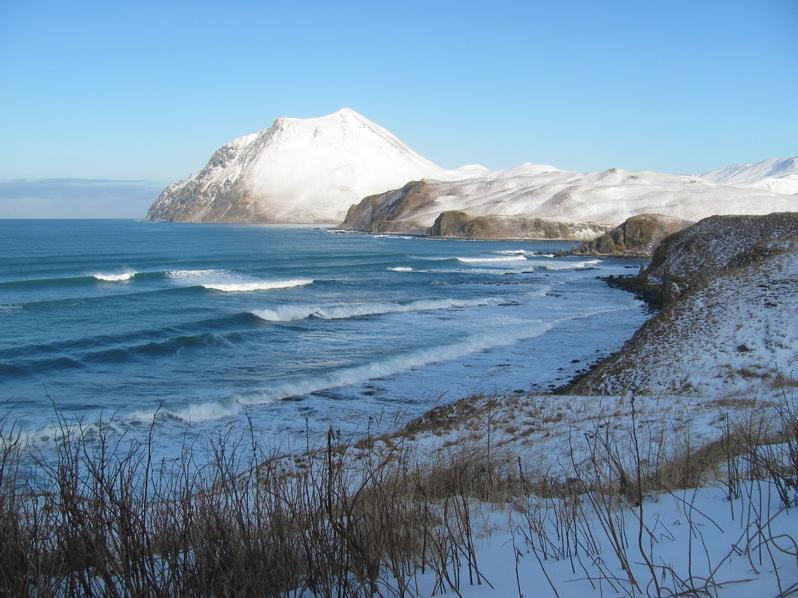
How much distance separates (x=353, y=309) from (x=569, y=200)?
3154 inches

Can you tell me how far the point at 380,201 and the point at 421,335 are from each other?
10889 cm

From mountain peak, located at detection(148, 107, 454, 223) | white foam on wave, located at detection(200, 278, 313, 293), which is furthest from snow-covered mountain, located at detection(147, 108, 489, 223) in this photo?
white foam on wave, located at detection(200, 278, 313, 293)

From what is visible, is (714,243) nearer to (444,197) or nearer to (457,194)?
(444,197)

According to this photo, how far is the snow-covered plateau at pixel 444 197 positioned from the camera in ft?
301

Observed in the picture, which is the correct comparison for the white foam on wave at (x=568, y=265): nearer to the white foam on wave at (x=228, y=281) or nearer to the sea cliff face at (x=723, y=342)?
the white foam on wave at (x=228, y=281)

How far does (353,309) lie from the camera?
27.1 metres

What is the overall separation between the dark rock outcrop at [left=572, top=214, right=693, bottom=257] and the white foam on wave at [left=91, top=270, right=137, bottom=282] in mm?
45417

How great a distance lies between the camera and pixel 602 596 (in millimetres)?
2469

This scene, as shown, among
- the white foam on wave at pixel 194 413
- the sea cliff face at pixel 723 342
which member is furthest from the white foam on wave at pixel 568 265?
the white foam on wave at pixel 194 413

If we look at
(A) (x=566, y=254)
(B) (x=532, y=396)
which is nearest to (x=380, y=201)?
(A) (x=566, y=254)

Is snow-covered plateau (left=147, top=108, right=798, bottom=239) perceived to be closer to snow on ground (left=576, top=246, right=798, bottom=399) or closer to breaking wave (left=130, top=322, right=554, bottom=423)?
breaking wave (left=130, top=322, right=554, bottom=423)

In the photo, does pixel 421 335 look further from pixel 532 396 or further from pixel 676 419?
pixel 676 419

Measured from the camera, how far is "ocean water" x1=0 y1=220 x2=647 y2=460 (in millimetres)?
13031

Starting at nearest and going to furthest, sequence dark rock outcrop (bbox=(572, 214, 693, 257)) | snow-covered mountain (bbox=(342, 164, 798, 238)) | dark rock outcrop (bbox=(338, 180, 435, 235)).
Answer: dark rock outcrop (bbox=(572, 214, 693, 257)) → snow-covered mountain (bbox=(342, 164, 798, 238)) → dark rock outcrop (bbox=(338, 180, 435, 235))
